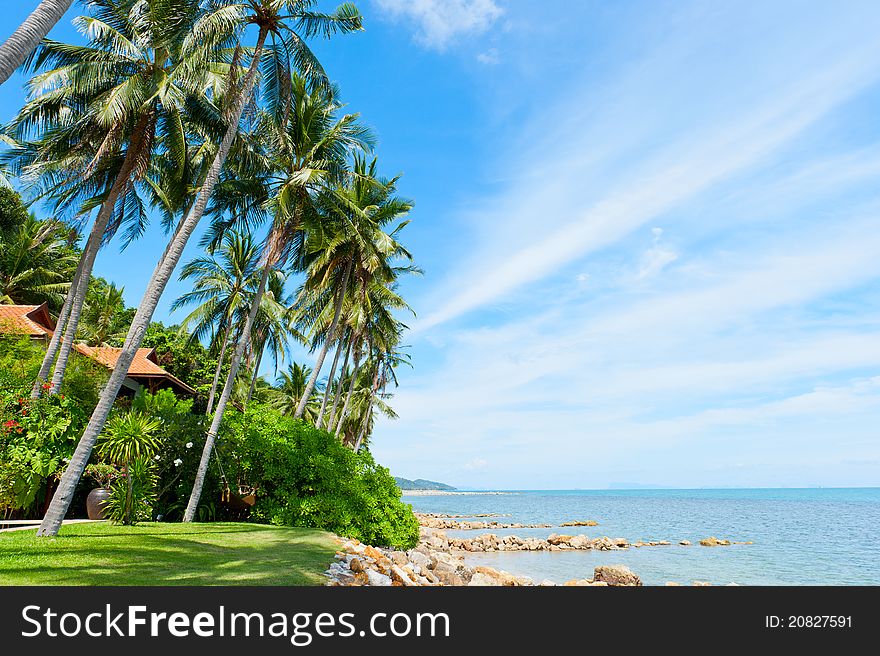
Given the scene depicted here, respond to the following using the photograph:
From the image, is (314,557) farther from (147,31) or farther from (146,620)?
(147,31)

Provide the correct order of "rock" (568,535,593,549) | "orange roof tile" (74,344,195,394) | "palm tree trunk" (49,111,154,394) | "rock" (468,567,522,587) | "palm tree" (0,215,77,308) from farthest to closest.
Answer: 1. "rock" (568,535,593,549)
2. "palm tree" (0,215,77,308)
3. "orange roof tile" (74,344,195,394)
4. "rock" (468,567,522,587)
5. "palm tree trunk" (49,111,154,394)

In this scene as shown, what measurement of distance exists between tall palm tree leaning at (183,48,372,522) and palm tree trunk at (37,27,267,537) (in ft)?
6.61

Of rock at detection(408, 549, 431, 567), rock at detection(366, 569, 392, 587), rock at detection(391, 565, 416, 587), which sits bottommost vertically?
rock at detection(408, 549, 431, 567)

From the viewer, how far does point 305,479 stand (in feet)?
45.6

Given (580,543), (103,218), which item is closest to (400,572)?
(103,218)

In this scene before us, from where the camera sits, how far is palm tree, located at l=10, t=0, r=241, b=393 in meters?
11.9

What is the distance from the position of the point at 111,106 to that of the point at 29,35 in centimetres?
465

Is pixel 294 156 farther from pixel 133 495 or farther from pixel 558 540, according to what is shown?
pixel 558 540

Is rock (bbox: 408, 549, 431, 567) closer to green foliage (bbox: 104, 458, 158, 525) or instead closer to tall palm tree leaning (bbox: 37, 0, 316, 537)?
green foliage (bbox: 104, 458, 158, 525)

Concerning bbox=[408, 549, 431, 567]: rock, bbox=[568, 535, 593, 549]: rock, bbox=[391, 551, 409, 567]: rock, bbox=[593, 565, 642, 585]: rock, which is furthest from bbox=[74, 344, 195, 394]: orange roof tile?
bbox=[568, 535, 593, 549]: rock

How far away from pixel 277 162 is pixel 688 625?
14884mm

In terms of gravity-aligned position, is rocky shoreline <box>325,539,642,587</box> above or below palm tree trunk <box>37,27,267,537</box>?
below

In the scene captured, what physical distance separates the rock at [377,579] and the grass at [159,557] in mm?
680

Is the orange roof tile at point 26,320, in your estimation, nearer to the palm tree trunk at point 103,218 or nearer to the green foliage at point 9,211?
the palm tree trunk at point 103,218
